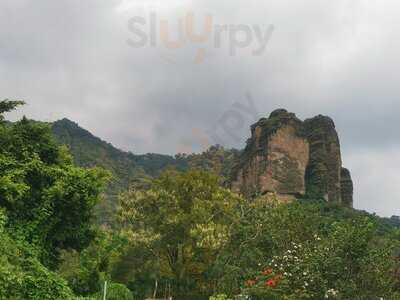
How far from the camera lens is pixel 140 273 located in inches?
1443

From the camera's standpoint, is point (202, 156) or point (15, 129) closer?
point (15, 129)

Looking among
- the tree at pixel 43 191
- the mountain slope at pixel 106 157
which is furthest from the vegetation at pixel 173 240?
the mountain slope at pixel 106 157

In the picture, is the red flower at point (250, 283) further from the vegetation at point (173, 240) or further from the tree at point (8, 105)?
the tree at point (8, 105)

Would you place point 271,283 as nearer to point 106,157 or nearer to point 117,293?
point 117,293

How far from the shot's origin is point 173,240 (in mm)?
32188

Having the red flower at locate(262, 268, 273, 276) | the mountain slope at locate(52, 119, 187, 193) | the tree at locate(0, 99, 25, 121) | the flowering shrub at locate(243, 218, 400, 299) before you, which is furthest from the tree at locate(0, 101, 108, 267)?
the mountain slope at locate(52, 119, 187, 193)

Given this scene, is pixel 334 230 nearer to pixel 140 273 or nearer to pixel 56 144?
pixel 56 144

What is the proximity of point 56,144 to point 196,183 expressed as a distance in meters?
11.8

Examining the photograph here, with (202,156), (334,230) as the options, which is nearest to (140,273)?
(334,230)

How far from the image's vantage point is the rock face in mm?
91625

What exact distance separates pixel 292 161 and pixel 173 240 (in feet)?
211

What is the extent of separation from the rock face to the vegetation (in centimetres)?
5588

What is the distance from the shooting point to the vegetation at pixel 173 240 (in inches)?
762

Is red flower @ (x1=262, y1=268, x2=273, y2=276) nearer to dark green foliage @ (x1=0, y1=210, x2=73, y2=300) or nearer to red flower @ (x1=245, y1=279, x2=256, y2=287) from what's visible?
red flower @ (x1=245, y1=279, x2=256, y2=287)
